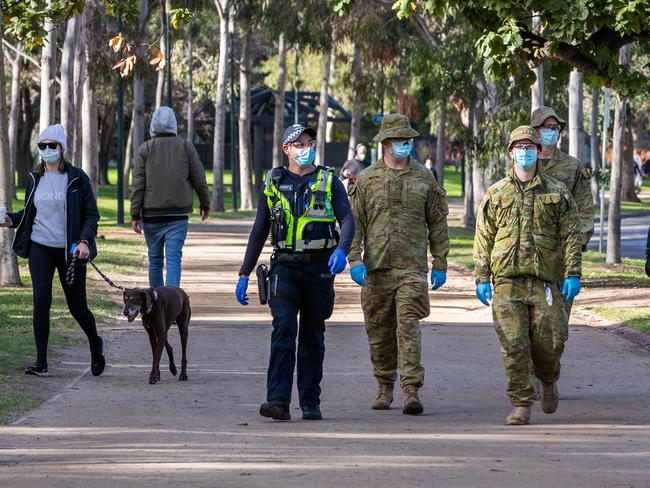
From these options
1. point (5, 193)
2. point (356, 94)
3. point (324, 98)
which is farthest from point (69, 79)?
point (324, 98)

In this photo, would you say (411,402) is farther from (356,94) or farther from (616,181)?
(356,94)

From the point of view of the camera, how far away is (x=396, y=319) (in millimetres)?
10109

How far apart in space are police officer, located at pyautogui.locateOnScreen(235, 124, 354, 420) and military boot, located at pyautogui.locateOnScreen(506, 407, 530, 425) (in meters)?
1.22

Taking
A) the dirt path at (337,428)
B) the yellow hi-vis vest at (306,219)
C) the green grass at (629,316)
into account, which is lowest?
the green grass at (629,316)

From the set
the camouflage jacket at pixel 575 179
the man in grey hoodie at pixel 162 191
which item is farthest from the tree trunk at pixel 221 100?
the camouflage jacket at pixel 575 179

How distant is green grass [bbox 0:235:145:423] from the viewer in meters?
10.3

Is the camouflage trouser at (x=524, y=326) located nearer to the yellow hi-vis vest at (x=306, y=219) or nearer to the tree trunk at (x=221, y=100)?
the yellow hi-vis vest at (x=306, y=219)

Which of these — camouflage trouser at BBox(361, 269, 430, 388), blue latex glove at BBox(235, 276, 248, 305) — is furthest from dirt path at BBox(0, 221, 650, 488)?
blue latex glove at BBox(235, 276, 248, 305)

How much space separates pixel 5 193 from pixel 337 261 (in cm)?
890

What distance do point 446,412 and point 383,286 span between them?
36.8 inches

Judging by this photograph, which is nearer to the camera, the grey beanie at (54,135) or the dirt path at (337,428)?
the dirt path at (337,428)

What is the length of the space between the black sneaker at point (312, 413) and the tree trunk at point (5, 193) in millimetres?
8129

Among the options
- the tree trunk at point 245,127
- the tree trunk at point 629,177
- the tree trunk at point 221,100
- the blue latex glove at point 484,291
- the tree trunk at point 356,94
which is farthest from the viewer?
the tree trunk at point 629,177

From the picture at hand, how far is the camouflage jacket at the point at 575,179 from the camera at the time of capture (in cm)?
1084
